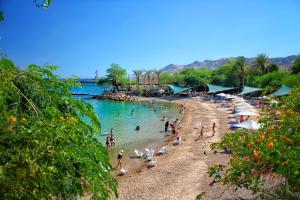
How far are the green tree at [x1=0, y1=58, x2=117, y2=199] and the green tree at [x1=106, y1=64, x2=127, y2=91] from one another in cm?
8799

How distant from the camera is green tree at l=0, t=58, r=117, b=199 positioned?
320 cm

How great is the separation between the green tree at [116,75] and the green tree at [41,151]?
289ft

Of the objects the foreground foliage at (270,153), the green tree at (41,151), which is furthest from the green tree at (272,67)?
the green tree at (41,151)

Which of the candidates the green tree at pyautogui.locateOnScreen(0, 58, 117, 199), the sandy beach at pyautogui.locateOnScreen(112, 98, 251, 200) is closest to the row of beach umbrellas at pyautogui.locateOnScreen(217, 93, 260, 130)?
the sandy beach at pyautogui.locateOnScreen(112, 98, 251, 200)

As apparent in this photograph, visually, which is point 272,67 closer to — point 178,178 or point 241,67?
point 241,67

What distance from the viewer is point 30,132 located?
3568mm

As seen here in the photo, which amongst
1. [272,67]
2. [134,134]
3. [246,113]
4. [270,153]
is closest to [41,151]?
[270,153]

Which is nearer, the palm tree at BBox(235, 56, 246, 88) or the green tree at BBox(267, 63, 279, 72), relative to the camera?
the palm tree at BBox(235, 56, 246, 88)

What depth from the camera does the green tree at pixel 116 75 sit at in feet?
309

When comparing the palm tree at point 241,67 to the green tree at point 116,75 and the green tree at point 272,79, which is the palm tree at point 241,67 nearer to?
the green tree at point 272,79

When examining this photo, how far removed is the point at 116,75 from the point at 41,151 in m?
91.5

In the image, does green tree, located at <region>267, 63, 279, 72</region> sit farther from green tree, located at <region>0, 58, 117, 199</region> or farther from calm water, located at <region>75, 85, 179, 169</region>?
green tree, located at <region>0, 58, 117, 199</region>

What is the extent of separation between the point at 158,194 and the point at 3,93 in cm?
1156

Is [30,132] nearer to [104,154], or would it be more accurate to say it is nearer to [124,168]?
[104,154]
